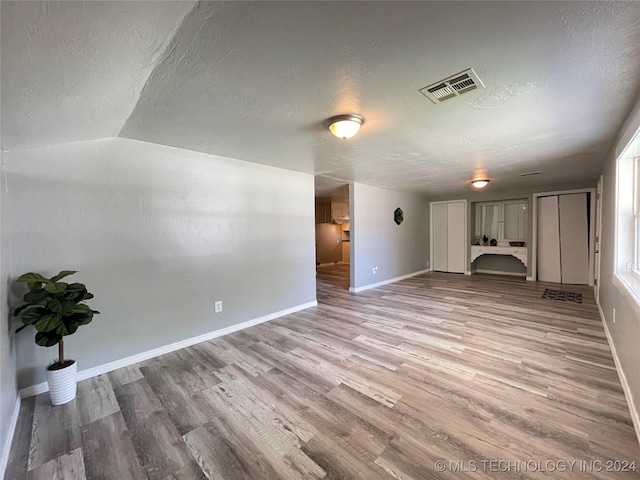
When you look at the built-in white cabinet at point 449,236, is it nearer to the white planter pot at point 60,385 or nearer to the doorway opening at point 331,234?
the doorway opening at point 331,234

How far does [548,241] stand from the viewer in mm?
6020

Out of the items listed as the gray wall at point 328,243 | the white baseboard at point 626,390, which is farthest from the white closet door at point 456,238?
the white baseboard at point 626,390

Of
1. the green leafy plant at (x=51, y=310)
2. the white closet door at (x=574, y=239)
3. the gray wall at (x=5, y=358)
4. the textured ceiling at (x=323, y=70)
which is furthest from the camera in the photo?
the white closet door at (x=574, y=239)

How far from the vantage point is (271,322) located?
3.64 meters

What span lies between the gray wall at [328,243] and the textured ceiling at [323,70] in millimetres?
6779

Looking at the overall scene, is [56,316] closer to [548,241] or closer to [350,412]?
[350,412]

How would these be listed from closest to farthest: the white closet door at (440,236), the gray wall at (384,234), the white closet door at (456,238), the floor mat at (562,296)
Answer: the floor mat at (562,296) < the gray wall at (384,234) < the white closet door at (456,238) < the white closet door at (440,236)

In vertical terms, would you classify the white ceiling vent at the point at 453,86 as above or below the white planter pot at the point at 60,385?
above

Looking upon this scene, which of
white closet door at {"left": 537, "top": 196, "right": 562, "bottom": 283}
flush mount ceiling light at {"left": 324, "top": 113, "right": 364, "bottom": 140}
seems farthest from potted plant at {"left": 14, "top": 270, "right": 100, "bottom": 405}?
white closet door at {"left": 537, "top": 196, "right": 562, "bottom": 283}

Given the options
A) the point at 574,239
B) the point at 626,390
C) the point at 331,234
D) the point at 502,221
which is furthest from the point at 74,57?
the point at 331,234

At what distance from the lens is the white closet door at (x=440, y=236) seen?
7504 mm

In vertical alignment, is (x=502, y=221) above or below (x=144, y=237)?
above

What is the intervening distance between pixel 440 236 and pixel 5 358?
8.10 m

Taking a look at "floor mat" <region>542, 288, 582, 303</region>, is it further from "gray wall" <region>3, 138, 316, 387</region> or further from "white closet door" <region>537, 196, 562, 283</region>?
"gray wall" <region>3, 138, 316, 387</region>
